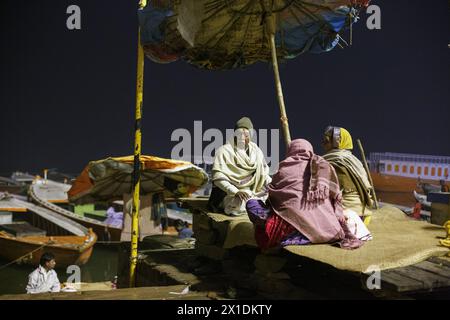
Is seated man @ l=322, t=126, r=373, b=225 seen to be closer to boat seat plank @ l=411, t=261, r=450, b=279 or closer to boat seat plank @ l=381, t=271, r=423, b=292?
boat seat plank @ l=411, t=261, r=450, b=279

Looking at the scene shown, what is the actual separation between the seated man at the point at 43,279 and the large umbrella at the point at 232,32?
2.58 meters

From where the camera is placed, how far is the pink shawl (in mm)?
3785

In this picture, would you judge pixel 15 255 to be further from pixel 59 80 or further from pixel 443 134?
pixel 443 134

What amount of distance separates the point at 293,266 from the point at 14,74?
895 inches

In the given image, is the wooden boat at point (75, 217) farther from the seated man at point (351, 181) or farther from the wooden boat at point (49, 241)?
the seated man at point (351, 181)

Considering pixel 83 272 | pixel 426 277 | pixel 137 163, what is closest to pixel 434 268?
pixel 426 277

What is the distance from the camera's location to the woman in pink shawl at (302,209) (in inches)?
149

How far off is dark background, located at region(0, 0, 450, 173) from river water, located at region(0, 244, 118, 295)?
8000mm

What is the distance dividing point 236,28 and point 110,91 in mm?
19825

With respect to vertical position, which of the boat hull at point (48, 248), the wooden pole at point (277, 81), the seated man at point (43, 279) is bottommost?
the boat hull at point (48, 248)

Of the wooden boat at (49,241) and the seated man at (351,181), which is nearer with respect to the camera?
the seated man at (351,181)

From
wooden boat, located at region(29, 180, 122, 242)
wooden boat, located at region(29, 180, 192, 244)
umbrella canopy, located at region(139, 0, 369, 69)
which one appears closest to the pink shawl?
umbrella canopy, located at region(139, 0, 369, 69)

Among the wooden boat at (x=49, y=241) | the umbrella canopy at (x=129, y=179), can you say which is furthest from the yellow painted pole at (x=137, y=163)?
the wooden boat at (x=49, y=241)

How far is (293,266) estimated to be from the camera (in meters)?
4.77
